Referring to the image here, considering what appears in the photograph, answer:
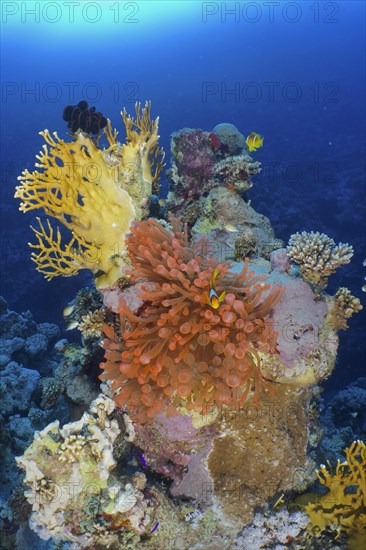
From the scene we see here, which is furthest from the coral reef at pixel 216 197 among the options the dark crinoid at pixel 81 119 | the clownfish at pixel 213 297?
the dark crinoid at pixel 81 119

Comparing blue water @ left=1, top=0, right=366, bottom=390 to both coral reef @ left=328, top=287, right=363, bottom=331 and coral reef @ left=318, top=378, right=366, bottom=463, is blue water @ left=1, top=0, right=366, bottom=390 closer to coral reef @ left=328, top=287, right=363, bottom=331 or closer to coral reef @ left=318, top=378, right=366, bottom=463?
coral reef @ left=318, top=378, right=366, bottom=463

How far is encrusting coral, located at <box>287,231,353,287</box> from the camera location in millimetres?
3994

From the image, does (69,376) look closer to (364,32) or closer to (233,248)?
(233,248)

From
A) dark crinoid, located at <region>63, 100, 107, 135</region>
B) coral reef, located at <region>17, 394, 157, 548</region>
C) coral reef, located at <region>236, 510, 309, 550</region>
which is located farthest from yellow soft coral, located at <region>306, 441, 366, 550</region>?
dark crinoid, located at <region>63, 100, 107, 135</region>

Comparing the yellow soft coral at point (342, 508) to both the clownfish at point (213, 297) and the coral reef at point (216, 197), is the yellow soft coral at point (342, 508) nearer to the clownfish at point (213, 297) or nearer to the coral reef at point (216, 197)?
the clownfish at point (213, 297)

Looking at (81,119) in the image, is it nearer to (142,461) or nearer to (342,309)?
(342,309)

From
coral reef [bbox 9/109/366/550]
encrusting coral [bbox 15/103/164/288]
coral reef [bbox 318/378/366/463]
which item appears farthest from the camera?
coral reef [bbox 318/378/366/463]

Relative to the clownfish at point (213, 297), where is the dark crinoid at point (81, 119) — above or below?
above

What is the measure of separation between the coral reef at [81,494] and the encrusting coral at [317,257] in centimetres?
276

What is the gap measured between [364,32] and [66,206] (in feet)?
358

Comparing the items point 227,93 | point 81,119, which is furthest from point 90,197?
point 227,93

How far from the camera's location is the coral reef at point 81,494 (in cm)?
315

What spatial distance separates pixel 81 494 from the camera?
323 cm

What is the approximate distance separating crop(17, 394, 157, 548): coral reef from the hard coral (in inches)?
22.8
